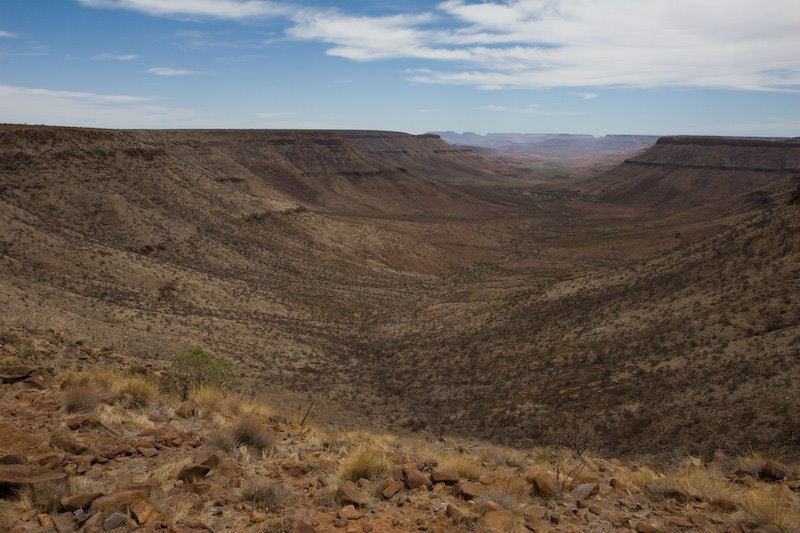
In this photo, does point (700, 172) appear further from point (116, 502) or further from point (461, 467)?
point (116, 502)

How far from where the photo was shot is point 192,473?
7.88 metres

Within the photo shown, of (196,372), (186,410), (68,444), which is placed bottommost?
(196,372)

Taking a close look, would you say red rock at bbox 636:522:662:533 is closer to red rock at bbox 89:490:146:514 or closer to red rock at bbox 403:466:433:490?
red rock at bbox 403:466:433:490

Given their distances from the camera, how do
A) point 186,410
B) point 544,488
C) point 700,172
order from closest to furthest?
1. point 544,488
2. point 186,410
3. point 700,172

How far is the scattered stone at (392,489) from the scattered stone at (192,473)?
2.65 metres

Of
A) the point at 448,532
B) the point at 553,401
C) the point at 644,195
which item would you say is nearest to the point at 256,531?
the point at 448,532

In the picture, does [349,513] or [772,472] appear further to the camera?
[772,472]

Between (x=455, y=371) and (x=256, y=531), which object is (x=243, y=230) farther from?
(x=256, y=531)

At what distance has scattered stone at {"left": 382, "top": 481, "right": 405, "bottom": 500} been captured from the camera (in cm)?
779

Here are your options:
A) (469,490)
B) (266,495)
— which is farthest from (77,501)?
(469,490)

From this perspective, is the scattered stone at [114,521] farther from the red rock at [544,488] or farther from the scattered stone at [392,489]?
the red rock at [544,488]

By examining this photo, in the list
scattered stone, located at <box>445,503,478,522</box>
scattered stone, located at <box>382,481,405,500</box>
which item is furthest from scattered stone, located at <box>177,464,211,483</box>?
scattered stone, located at <box>445,503,478,522</box>

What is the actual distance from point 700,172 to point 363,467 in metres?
135

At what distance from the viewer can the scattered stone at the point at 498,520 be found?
687cm
